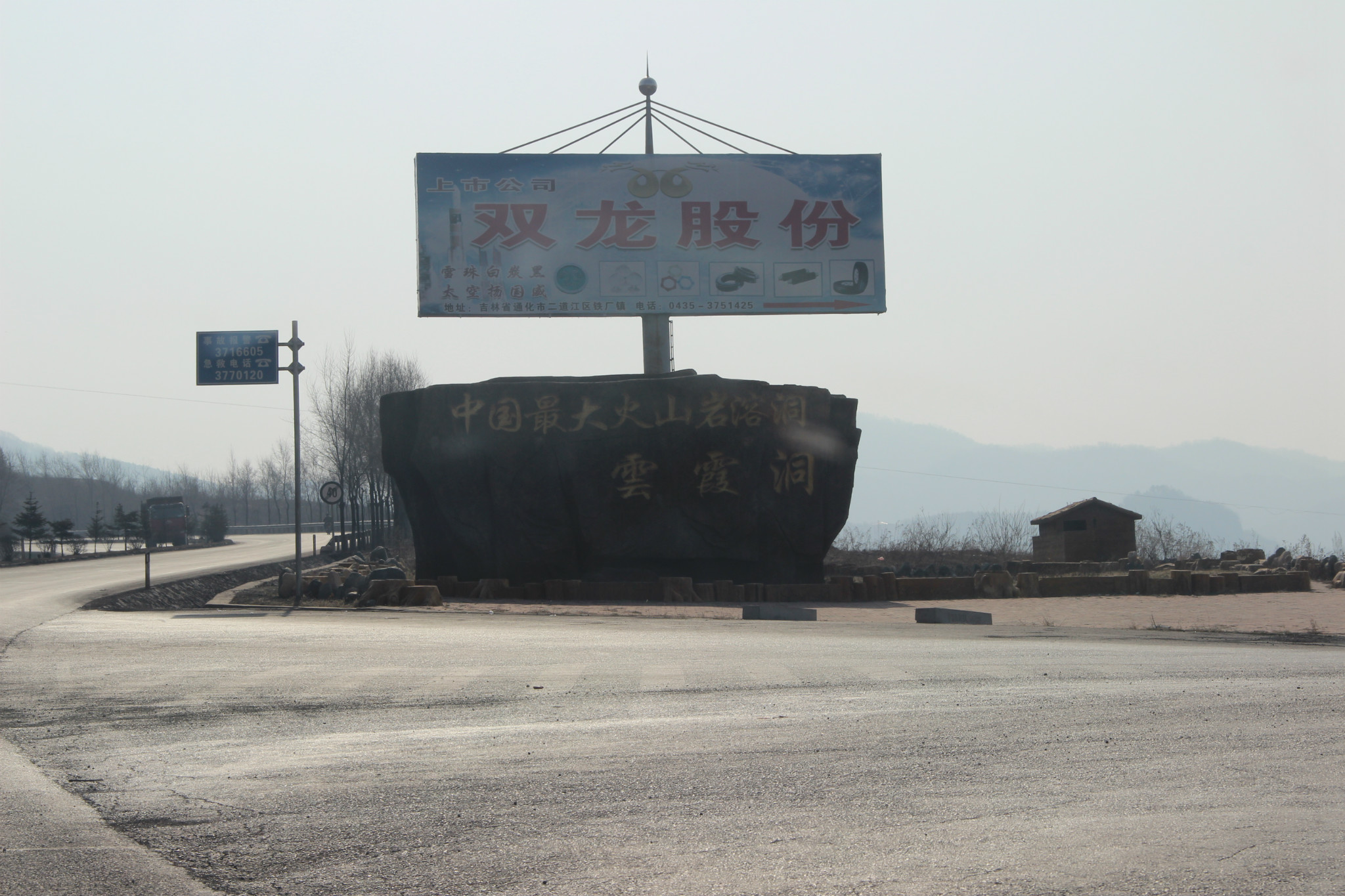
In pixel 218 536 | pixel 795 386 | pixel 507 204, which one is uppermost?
pixel 507 204

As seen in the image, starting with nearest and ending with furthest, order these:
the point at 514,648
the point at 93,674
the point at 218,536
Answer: the point at 93,674, the point at 514,648, the point at 218,536

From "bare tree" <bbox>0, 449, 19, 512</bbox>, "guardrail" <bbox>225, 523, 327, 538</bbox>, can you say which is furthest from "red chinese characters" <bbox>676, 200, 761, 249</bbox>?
"bare tree" <bbox>0, 449, 19, 512</bbox>

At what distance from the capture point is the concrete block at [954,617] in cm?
1617

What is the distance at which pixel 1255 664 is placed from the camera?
32.2 feet

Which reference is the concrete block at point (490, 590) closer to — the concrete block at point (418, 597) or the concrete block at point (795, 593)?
the concrete block at point (418, 597)

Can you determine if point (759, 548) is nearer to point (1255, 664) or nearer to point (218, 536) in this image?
point (1255, 664)

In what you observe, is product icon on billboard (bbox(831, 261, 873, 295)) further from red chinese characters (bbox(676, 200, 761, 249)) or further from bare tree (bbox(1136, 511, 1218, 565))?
bare tree (bbox(1136, 511, 1218, 565))

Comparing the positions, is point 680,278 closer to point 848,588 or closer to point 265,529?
point 848,588

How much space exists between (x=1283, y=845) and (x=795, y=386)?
18.9 m

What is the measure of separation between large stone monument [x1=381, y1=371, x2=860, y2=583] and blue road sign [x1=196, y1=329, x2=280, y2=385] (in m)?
2.93

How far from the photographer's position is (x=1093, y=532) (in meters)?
33.8

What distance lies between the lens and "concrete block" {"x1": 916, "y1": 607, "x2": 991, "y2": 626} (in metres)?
16.2

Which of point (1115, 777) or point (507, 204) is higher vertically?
point (507, 204)

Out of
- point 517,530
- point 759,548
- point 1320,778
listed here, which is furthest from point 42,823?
point 759,548
